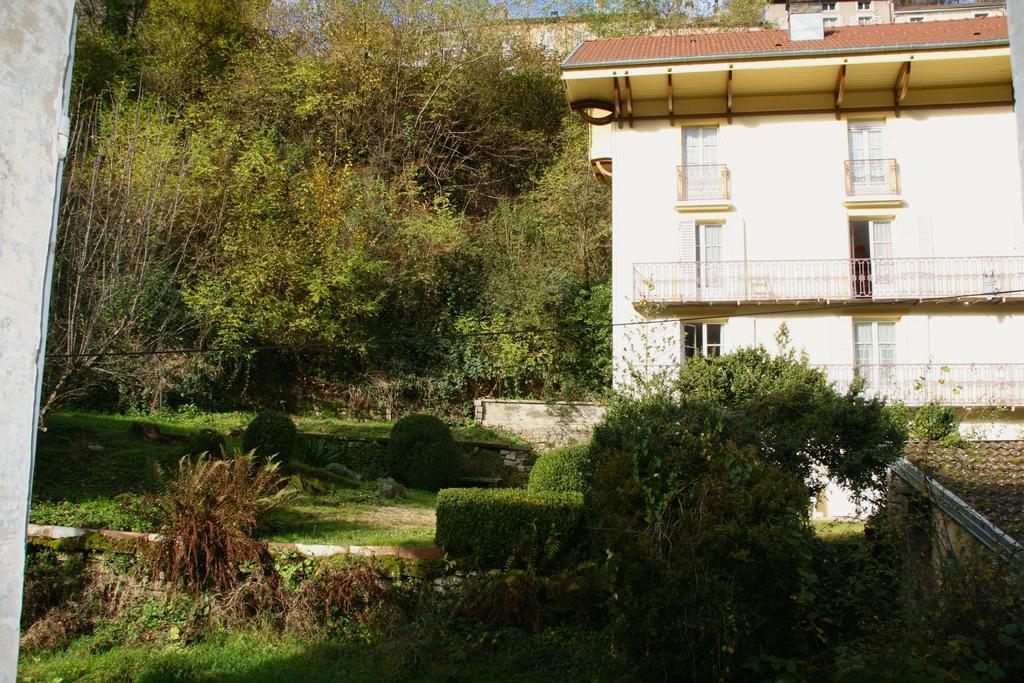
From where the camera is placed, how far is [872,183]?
19578mm

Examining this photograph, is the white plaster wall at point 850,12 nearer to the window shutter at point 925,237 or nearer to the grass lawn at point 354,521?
the window shutter at point 925,237

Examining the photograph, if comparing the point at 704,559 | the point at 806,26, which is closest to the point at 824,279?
the point at 806,26

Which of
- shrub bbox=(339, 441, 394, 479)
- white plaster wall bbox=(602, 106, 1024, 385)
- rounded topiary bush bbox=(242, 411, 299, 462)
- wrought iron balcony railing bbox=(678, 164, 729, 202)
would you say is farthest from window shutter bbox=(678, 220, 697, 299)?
rounded topiary bush bbox=(242, 411, 299, 462)

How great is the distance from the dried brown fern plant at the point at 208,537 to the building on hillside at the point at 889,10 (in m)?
38.3

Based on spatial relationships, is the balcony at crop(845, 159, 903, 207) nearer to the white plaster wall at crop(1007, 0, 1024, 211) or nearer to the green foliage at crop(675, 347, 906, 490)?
the green foliage at crop(675, 347, 906, 490)

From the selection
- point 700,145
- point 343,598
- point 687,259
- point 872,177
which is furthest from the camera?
point 700,145

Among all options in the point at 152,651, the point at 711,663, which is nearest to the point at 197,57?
the point at 152,651

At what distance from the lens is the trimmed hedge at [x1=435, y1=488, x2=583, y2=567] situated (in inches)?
368

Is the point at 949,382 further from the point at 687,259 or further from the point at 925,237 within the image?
the point at 687,259

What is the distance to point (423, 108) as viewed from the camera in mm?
24594

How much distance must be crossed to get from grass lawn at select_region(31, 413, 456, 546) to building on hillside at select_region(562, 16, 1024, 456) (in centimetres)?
810

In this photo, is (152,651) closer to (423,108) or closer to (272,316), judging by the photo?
(272,316)

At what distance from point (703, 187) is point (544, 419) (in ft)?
23.3

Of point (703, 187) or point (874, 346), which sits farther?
point (703, 187)
